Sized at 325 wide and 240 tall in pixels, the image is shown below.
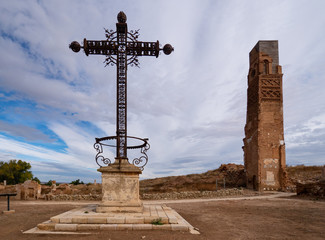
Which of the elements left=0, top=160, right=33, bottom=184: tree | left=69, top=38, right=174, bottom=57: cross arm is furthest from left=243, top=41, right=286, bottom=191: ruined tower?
left=0, top=160, right=33, bottom=184: tree

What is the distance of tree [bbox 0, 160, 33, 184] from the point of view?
32531mm

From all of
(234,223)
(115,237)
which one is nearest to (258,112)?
(234,223)

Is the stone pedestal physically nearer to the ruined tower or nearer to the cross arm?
the cross arm

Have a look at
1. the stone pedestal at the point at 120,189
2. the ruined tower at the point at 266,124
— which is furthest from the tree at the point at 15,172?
the stone pedestal at the point at 120,189

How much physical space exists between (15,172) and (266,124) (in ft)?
116

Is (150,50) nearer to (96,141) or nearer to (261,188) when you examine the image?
(96,141)

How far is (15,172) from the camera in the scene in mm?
33406

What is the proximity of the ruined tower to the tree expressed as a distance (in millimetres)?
32289

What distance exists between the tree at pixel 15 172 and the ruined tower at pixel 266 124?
32289mm

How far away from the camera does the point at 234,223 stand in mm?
6262

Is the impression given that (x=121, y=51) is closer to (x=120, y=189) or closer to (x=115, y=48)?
(x=115, y=48)

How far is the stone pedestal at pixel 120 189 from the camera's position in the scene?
19.1 feet

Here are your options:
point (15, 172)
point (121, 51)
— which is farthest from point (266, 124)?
point (15, 172)

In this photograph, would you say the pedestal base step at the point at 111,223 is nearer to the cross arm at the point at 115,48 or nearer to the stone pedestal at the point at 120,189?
the stone pedestal at the point at 120,189
